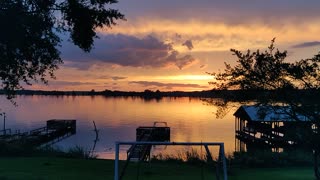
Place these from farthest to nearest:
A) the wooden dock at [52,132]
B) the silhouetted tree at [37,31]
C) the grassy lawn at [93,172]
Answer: the wooden dock at [52,132], the grassy lawn at [93,172], the silhouetted tree at [37,31]

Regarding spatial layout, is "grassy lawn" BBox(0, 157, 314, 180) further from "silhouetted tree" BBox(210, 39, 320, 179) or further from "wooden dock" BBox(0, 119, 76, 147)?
"wooden dock" BBox(0, 119, 76, 147)

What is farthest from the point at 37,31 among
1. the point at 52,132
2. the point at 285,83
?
the point at 52,132

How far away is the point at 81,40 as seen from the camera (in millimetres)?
14930

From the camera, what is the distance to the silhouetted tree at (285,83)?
14758mm

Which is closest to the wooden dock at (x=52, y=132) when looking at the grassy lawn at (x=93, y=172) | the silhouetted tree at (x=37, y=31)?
the grassy lawn at (x=93, y=172)

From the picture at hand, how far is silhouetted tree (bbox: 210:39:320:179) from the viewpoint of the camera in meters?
14.8

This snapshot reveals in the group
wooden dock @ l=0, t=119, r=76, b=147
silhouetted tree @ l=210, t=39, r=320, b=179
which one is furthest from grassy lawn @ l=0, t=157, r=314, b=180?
wooden dock @ l=0, t=119, r=76, b=147

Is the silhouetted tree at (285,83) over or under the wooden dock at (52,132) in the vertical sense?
over

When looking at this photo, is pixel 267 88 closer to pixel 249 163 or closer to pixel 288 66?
pixel 288 66

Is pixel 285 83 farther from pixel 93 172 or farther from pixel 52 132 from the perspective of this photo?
pixel 52 132

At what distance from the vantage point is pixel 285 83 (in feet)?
48.8

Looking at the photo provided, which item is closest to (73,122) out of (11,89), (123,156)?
(123,156)

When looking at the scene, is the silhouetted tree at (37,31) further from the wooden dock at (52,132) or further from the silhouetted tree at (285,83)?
the wooden dock at (52,132)

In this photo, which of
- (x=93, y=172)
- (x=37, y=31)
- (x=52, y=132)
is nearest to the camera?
(x=37, y=31)
